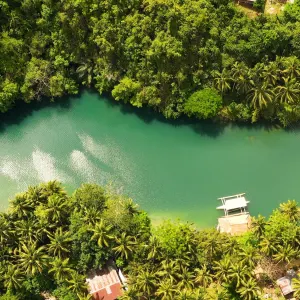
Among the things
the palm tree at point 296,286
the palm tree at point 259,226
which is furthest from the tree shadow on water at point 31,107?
the palm tree at point 296,286

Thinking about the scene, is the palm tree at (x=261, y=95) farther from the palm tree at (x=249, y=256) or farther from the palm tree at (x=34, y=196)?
the palm tree at (x=34, y=196)

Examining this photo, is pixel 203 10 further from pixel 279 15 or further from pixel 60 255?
pixel 60 255

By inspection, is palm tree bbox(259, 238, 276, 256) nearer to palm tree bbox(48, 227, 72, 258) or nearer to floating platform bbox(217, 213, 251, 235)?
floating platform bbox(217, 213, 251, 235)

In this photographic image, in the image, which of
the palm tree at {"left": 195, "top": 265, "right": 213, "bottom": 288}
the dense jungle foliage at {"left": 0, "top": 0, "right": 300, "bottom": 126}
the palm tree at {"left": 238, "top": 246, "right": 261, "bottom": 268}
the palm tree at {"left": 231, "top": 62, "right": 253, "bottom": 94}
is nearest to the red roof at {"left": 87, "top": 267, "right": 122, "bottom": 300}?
the palm tree at {"left": 195, "top": 265, "right": 213, "bottom": 288}

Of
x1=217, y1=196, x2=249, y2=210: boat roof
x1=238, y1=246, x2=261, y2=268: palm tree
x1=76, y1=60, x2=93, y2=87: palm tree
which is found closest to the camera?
x1=238, y1=246, x2=261, y2=268: palm tree

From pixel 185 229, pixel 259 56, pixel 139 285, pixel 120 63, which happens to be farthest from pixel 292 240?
pixel 120 63

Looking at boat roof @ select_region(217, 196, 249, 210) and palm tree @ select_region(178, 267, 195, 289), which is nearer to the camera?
palm tree @ select_region(178, 267, 195, 289)
